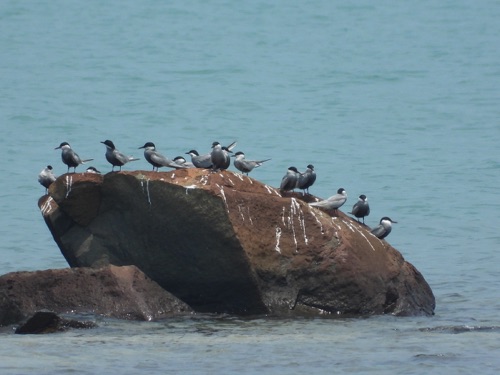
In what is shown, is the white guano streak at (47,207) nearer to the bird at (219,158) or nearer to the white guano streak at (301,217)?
the bird at (219,158)

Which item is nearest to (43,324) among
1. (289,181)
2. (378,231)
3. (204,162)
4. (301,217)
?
(301,217)

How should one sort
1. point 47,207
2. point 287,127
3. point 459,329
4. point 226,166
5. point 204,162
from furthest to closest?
point 287,127
point 204,162
point 226,166
point 47,207
point 459,329

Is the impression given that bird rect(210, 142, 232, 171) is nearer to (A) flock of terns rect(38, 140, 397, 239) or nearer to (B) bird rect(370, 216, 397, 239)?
(A) flock of terns rect(38, 140, 397, 239)

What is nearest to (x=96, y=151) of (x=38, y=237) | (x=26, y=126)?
(x=26, y=126)

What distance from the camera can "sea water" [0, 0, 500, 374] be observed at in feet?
49.2

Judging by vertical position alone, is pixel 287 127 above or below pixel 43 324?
above

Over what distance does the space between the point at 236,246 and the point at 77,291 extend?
7.22ft

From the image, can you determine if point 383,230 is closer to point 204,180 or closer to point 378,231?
point 378,231

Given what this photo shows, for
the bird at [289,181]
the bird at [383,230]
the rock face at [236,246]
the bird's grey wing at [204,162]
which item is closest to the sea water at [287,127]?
the rock face at [236,246]

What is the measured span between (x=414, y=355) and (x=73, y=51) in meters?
53.1

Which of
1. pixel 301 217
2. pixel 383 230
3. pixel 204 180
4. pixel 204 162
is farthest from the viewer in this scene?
pixel 204 162

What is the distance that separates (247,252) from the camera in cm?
1659

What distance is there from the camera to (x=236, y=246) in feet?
54.2

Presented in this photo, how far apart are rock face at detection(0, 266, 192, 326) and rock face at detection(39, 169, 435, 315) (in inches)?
30.1
